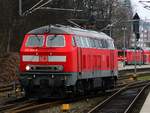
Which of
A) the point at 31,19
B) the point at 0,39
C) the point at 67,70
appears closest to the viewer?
the point at 67,70

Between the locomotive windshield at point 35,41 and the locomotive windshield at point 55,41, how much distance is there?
28cm

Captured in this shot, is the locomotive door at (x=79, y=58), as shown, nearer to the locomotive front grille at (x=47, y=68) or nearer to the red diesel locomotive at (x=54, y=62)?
the red diesel locomotive at (x=54, y=62)

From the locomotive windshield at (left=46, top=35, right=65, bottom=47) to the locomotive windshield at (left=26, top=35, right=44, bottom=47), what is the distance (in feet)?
0.93

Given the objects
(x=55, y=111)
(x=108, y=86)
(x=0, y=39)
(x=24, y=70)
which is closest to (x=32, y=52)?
(x=24, y=70)

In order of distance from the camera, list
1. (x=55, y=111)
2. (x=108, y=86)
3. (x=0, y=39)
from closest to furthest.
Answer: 1. (x=55, y=111)
2. (x=108, y=86)
3. (x=0, y=39)

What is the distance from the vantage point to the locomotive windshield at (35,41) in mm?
21858

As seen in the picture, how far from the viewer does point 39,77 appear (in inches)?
834

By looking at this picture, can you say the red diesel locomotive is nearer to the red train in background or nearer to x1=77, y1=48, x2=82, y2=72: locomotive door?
x1=77, y1=48, x2=82, y2=72: locomotive door

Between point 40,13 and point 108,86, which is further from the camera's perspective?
point 40,13

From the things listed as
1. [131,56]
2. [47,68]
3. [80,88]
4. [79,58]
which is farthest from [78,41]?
[131,56]

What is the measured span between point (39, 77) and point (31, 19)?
32465mm

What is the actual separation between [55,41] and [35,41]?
34.3 inches

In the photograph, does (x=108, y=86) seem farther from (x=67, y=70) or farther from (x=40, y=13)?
(x=40, y=13)

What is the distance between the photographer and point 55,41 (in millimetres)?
21828
